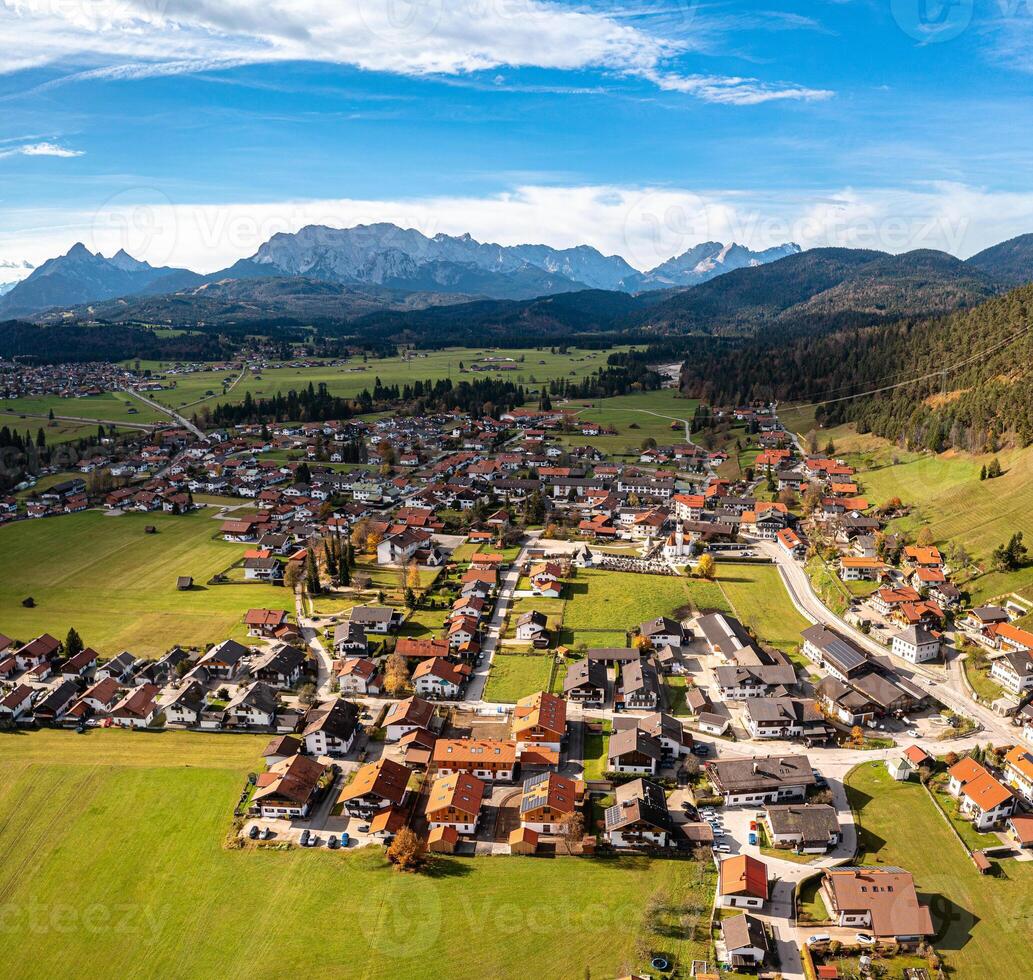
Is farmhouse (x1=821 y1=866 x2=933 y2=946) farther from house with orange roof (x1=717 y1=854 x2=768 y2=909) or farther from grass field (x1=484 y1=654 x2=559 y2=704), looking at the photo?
grass field (x1=484 y1=654 x2=559 y2=704)

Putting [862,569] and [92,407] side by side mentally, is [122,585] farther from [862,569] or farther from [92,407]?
[92,407]

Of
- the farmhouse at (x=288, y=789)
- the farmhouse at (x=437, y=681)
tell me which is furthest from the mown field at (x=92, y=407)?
the farmhouse at (x=288, y=789)

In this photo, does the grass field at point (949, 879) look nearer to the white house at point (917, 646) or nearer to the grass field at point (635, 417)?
the white house at point (917, 646)

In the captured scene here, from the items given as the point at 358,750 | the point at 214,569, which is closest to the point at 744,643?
the point at 358,750

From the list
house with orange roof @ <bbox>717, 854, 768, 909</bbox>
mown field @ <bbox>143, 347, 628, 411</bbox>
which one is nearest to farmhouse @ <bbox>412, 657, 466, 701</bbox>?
house with orange roof @ <bbox>717, 854, 768, 909</bbox>

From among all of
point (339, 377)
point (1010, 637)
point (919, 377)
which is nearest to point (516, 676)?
point (1010, 637)

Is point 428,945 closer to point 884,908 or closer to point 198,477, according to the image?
point 884,908
